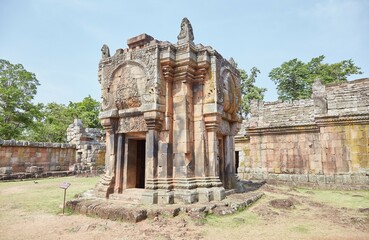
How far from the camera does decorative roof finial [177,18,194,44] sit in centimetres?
709

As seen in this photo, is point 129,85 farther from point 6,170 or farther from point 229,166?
point 6,170

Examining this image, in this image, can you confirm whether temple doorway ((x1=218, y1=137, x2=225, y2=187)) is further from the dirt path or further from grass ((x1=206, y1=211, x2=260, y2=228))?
grass ((x1=206, y1=211, x2=260, y2=228))

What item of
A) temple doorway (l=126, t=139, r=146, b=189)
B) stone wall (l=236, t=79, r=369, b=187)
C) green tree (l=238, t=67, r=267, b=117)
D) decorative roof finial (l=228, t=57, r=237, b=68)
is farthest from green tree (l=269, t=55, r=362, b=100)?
temple doorway (l=126, t=139, r=146, b=189)

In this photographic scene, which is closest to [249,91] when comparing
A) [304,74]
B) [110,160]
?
[304,74]

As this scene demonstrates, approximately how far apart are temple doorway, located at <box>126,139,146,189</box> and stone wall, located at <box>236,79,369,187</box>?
7.55m

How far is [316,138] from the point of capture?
12.1 m

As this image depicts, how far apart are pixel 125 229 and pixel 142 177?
152 inches

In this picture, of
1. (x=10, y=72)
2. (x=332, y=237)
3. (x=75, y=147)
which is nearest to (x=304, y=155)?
(x=332, y=237)

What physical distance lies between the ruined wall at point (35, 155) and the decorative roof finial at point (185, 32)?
12520 millimetres

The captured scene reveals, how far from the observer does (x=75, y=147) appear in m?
18.4

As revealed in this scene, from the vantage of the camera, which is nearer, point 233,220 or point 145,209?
point 233,220

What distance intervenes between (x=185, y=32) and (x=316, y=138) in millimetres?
8780

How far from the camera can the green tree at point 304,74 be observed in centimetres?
2798

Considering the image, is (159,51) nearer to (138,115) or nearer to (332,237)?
(138,115)
